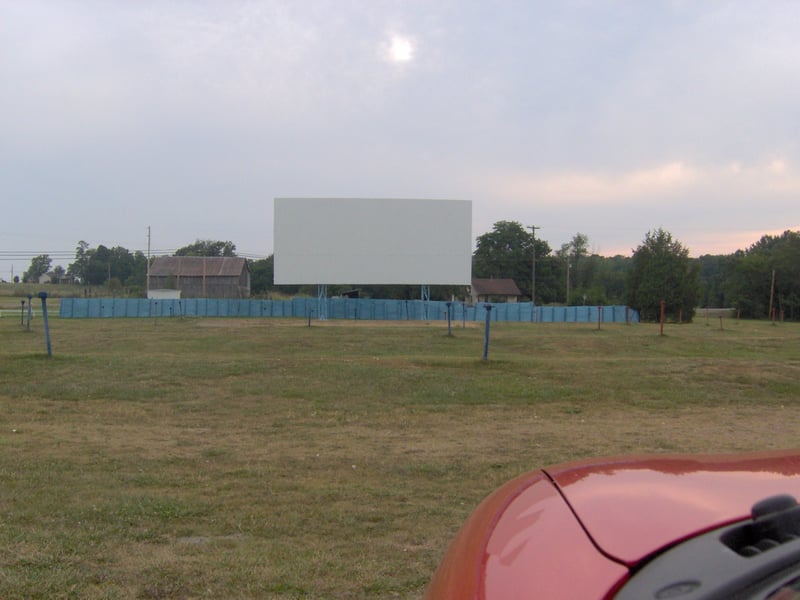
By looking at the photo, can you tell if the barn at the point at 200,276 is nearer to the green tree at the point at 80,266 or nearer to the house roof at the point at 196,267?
the house roof at the point at 196,267

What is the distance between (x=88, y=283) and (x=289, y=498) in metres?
107

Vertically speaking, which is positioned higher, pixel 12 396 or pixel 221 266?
pixel 221 266

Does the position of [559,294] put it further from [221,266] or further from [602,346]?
[602,346]

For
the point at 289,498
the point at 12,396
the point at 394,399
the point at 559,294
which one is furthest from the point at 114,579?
the point at 559,294

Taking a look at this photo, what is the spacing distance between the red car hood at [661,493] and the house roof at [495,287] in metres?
84.6

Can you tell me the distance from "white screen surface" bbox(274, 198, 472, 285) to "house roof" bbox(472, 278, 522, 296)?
45.9 meters

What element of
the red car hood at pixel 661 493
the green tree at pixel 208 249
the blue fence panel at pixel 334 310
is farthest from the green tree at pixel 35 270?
the red car hood at pixel 661 493

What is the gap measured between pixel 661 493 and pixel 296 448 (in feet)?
21.2

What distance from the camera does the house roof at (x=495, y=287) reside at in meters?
87.1

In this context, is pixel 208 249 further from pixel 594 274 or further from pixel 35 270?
pixel 594 274

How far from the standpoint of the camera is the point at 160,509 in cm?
513

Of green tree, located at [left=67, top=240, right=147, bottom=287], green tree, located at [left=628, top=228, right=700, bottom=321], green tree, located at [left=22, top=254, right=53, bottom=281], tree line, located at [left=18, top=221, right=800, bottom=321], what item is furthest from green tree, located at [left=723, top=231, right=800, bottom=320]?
green tree, located at [left=22, top=254, right=53, bottom=281]

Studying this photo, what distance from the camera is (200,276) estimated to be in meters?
77.6

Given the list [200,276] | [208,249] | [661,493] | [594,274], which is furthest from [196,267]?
[661,493]
